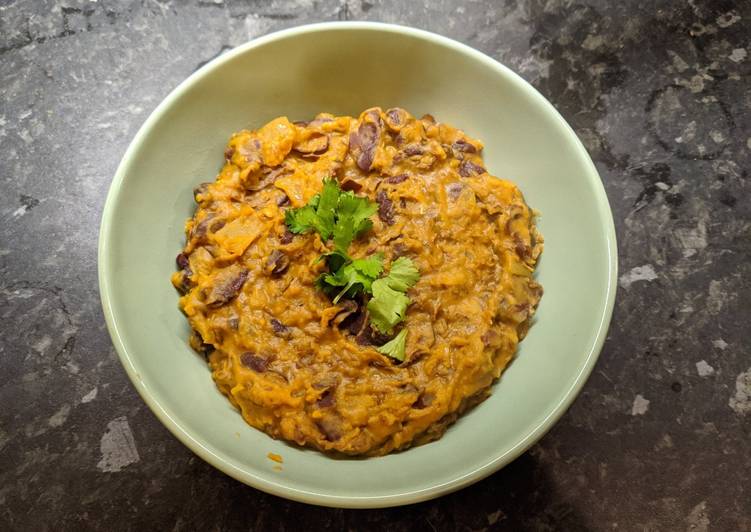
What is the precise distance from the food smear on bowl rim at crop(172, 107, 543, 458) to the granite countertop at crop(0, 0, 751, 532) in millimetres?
718

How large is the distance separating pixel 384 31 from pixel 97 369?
1.98 meters

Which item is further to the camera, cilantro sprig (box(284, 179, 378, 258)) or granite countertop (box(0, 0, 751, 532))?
granite countertop (box(0, 0, 751, 532))

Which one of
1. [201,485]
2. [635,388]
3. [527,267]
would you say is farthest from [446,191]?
[201,485]

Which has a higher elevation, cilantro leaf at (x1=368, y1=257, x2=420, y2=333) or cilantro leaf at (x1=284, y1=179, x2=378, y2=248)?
cilantro leaf at (x1=284, y1=179, x2=378, y2=248)

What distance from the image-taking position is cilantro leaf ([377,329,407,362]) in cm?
218

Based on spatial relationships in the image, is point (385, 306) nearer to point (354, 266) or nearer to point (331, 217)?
point (354, 266)

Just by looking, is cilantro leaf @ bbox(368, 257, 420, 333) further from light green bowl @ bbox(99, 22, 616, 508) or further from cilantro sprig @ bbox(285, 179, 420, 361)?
light green bowl @ bbox(99, 22, 616, 508)

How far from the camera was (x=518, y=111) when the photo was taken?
2535mm

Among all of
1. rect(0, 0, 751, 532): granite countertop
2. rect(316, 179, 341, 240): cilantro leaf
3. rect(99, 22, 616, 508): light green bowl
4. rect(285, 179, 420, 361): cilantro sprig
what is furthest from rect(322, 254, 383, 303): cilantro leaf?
rect(0, 0, 751, 532): granite countertop

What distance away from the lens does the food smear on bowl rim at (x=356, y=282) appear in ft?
7.11

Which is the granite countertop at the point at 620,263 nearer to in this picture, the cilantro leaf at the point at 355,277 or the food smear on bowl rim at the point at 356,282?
the food smear on bowl rim at the point at 356,282

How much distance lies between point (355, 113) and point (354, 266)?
0.95 metres

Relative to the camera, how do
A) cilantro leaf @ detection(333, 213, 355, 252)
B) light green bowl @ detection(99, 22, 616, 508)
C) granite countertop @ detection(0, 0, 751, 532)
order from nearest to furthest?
1. light green bowl @ detection(99, 22, 616, 508)
2. cilantro leaf @ detection(333, 213, 355, 252)
3. granite countertop @ detection(0, 0, 751, 532)

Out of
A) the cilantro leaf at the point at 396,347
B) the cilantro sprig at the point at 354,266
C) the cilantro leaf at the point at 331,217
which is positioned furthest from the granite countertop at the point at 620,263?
the cilantro leaf at the point at 331,217
